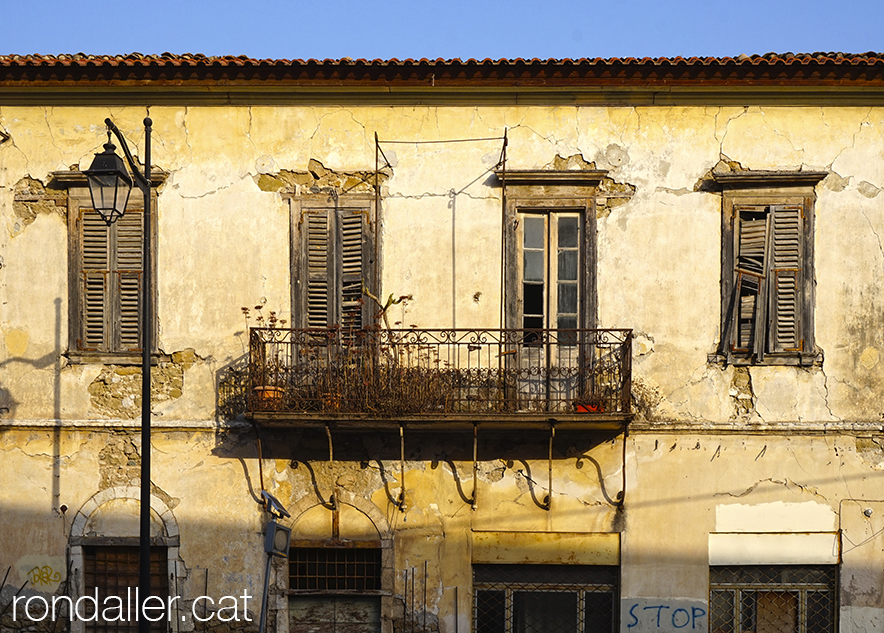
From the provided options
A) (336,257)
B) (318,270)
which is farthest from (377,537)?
(336,257)

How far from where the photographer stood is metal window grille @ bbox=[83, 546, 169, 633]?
10.3 m

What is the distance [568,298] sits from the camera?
10.4 m

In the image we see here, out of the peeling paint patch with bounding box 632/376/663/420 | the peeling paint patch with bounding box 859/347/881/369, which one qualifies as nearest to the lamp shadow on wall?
the peeling paint patch with bounding box 632/376/663/420

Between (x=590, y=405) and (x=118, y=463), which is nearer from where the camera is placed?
(x=590, y=405)

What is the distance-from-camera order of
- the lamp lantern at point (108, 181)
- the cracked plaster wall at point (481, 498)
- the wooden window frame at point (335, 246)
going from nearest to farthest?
the lamp lantern at point (108, 181) → the cracked plaster wall at point (481, 498) → the wooden window frame at point (335, 246)

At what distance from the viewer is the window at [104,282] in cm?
1041

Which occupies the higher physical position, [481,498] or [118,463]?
[118,463]

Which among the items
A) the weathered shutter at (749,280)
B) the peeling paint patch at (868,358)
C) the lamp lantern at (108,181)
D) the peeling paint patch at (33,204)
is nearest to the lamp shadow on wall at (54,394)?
the peeling paint patch at (33,204)

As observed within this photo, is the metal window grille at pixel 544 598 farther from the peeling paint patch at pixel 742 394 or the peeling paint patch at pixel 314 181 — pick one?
the peeling paint patch at pixel 314 181

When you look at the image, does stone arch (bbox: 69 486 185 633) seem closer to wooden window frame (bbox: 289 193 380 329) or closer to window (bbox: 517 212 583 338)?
wooden window frame (bbox: 289 193 380 329)

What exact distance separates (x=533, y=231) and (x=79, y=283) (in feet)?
16.9

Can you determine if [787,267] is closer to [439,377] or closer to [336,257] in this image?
[439,377]

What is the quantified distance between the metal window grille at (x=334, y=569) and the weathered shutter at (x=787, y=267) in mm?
5148

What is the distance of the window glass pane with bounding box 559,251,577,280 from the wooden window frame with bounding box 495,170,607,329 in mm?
73
